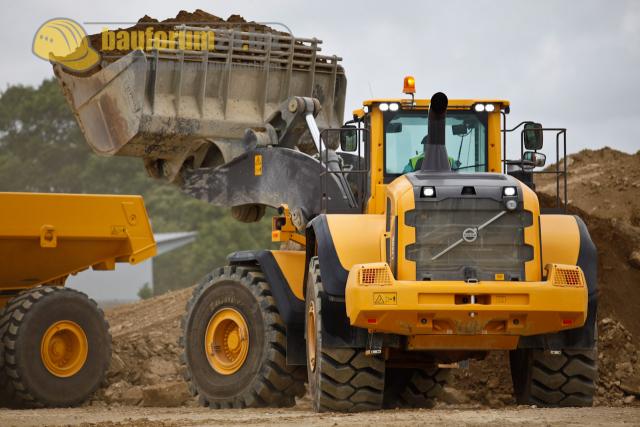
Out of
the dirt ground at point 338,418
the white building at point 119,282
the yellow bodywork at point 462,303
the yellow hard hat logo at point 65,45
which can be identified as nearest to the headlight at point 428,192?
the yellow bodywork at point 462,303

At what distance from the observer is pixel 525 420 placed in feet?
31.0

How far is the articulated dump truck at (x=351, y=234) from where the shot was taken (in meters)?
10.5

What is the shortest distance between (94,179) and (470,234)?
43.8 m

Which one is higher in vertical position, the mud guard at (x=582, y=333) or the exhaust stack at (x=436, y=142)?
the exhaust stack at (x=436, y=142)

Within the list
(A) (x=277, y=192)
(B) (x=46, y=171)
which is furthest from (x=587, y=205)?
(B) (x=46, y=171)

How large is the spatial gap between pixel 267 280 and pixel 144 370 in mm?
3833

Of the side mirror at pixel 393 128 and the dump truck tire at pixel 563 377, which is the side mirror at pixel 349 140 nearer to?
the side mirror at pixel 393 128

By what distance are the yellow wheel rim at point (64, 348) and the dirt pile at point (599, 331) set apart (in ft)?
1.78

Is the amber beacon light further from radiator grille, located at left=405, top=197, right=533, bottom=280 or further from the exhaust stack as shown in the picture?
radiator grille, located at left=405, top=197, right=533, bottom=280

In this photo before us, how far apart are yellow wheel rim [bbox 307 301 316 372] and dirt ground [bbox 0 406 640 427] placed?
44 cm

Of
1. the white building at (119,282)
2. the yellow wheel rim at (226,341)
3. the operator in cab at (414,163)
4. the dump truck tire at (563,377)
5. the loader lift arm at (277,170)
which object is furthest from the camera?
the white building at (119,282)

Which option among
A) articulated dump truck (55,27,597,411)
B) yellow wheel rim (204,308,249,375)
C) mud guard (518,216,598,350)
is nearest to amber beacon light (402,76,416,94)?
articulated dump truck (55,27,597,411)

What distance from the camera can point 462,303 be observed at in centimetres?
1032

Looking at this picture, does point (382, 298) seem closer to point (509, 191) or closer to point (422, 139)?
point (509, 191)
